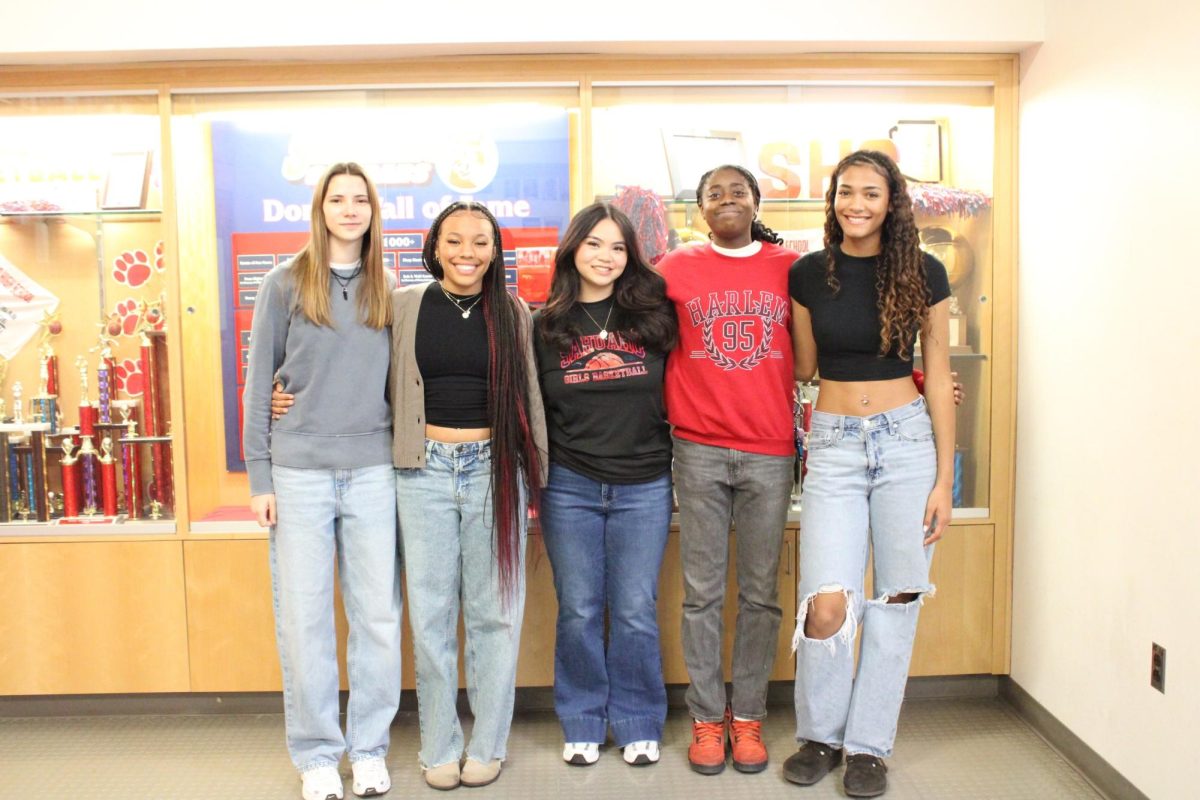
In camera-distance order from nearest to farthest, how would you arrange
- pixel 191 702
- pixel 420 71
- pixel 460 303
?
1. pixel 460 303
2. pixel 420 71
3. pixel 191 702

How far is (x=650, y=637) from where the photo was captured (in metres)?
2.71

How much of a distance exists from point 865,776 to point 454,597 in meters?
1.23

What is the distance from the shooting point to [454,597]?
262 cm

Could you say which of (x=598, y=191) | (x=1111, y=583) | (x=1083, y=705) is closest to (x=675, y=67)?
(x=598, y=191)

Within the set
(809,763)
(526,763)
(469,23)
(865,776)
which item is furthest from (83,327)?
(865,776)

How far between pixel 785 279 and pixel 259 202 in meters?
1.79

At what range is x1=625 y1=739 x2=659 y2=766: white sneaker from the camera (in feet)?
8.99

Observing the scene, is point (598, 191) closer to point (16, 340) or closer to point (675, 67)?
point (675, 67)

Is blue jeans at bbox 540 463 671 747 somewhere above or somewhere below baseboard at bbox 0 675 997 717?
above

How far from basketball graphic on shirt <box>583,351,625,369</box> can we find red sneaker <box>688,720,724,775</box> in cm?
109

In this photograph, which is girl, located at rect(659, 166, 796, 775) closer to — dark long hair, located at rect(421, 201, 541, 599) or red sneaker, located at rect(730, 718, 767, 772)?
red sneaker, located at rect(730, 718, 767, 772)

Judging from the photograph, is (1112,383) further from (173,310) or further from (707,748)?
(173,310)

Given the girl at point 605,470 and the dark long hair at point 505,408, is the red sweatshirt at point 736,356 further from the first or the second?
the dark long hair at point 505,408

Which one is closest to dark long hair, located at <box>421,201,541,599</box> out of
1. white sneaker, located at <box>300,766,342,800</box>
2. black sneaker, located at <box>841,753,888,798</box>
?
white sneaker, located at <box>300,766,342,800</box>
